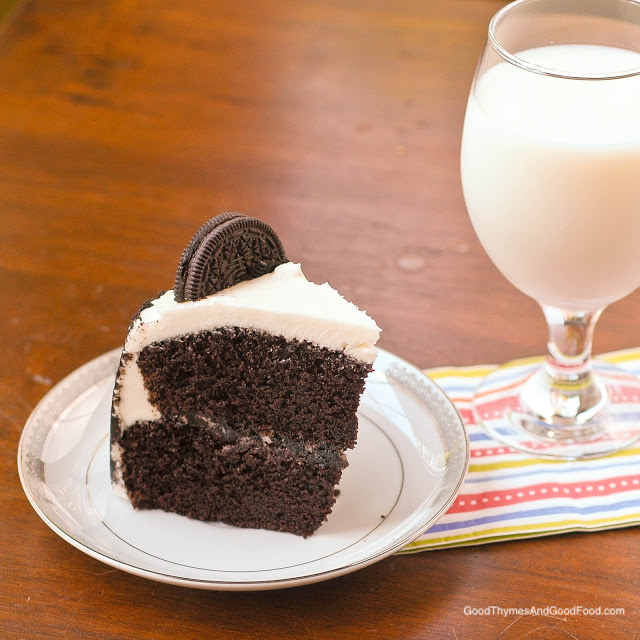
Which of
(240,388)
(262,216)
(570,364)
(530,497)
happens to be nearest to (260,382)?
(240,388)

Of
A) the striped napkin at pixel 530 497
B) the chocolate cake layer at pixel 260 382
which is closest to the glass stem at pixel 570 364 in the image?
the striped napkin at pixel 530 497

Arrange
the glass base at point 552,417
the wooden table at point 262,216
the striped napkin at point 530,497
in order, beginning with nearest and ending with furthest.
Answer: the wooden table at point 262,216, the striped napkin at point 530,497, the glass base at point 552,417

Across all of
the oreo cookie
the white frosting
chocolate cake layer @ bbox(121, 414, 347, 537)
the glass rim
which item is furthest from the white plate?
the glass rim

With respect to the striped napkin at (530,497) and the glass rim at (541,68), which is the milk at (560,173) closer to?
the glass rim at (541,68)

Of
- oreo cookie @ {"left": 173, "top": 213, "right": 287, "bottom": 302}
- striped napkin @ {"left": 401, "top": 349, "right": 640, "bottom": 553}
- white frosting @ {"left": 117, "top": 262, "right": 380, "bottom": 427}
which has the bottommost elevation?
striped napkin @ {"left": 401, "top": 349, "right": 640, "bottom": 553}

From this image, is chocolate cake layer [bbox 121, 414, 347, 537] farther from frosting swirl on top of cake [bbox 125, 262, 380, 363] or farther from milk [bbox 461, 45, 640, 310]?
milk [bbox 461, 45, 640, 310]

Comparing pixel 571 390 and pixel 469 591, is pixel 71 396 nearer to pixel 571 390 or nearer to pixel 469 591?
pixel 469 591

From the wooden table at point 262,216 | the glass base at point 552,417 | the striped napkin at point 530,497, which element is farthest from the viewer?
the glass base at point 552,417

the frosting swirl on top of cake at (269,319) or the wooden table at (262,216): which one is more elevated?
the frosting swirl on top of cake at (269,319)
